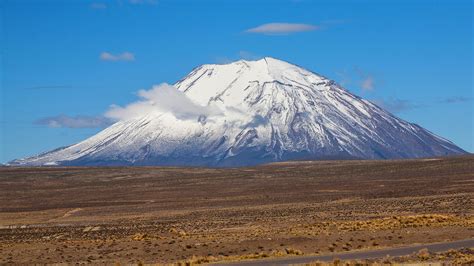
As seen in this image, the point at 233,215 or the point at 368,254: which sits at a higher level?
the point at 233,215

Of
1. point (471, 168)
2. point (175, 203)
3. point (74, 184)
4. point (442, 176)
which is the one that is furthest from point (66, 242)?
point (74, 184)

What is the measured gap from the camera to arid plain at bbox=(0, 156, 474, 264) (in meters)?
39.7

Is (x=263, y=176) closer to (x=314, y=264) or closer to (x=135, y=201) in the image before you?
(x=135, y=201)

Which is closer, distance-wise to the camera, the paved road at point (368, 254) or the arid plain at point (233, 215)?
the paved road at point (368, 254)

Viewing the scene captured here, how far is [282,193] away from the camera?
3497 inches

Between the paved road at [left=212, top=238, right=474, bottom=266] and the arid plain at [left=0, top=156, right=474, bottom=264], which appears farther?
the arid plain at [left=0, top=156, right=474, bottom=264]

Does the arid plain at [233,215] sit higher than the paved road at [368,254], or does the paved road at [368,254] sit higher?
the arid plain at [233,215]

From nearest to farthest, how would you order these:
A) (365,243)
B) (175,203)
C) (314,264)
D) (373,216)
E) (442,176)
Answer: (314,264) < (365,243) < (373,216) < (175,203) < (442,176)

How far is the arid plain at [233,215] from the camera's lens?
130 feet

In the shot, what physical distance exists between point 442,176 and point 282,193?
21292 mm

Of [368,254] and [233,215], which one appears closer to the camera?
[368,254]

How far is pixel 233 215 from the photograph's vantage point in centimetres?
6291

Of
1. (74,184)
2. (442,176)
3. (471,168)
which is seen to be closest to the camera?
(442,176)

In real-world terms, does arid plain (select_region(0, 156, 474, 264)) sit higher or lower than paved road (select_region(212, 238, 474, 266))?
higher
